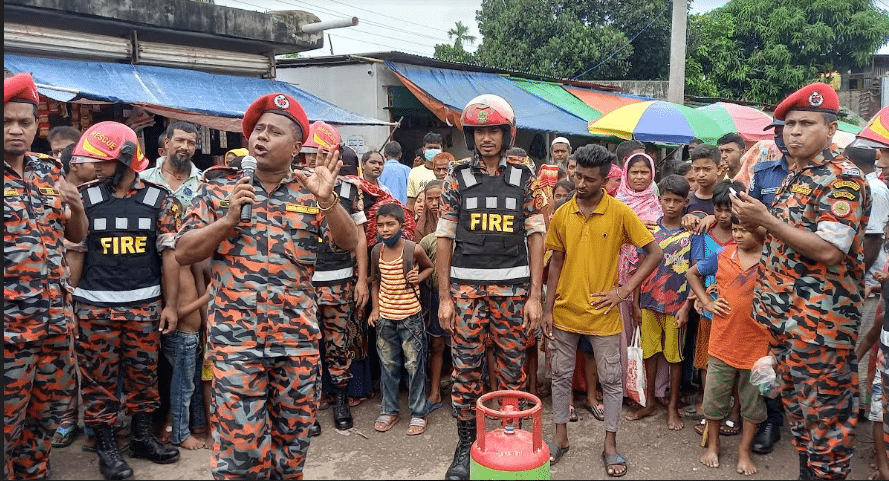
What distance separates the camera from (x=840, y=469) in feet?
11.0

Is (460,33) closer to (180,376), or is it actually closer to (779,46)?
(779,46)

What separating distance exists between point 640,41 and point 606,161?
75.9 feet

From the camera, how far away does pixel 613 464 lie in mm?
4082

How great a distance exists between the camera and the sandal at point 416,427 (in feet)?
15.6

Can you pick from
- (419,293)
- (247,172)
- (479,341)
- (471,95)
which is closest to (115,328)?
(247,172)

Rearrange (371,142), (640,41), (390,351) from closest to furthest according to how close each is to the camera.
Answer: (390,351), (371,142), (640,41)

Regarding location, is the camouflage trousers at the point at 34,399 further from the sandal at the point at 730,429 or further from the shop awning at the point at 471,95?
the shop awning at the point at 471,95

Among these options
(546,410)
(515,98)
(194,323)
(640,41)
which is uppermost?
(640,41)

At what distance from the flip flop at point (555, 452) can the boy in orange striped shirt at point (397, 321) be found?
39.4 inches

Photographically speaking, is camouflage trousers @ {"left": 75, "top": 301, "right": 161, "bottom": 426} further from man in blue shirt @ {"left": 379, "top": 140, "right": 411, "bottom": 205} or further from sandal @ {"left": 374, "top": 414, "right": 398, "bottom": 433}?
man in blue shirt @ {"left": 379, "top": 140, "right": 411, "bottom": 205}

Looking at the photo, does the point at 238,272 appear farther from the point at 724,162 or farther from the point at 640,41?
the point at 640,41

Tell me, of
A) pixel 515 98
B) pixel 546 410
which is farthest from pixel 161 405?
pixel 515 98

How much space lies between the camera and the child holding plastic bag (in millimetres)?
4047

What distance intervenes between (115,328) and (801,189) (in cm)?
407
